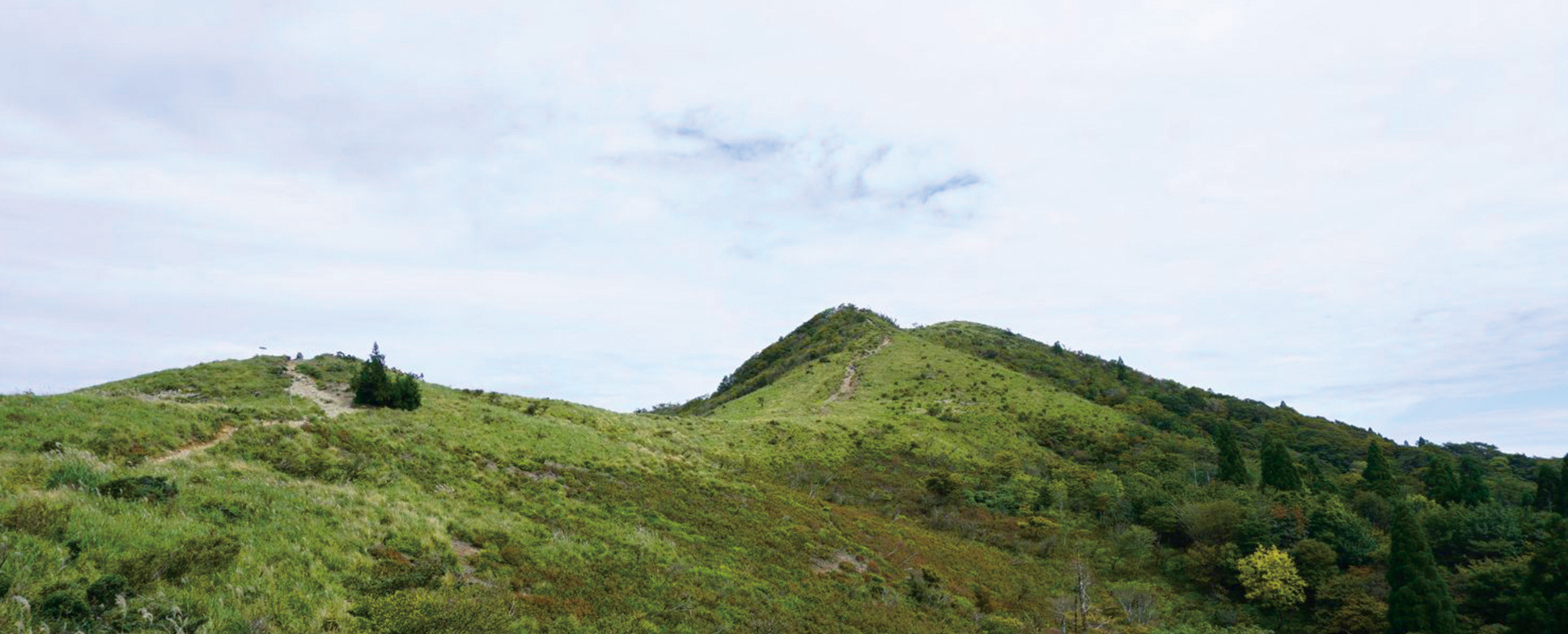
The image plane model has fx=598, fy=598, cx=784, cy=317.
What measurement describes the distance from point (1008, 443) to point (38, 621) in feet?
256

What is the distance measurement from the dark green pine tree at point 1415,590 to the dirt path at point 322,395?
60.4 metres

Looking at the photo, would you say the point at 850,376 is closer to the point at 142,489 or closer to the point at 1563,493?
the point at 1563,493

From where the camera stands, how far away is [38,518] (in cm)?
1059

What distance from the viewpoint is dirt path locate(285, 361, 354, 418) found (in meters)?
32.4

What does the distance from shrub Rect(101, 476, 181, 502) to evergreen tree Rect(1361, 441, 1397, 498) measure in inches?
3724

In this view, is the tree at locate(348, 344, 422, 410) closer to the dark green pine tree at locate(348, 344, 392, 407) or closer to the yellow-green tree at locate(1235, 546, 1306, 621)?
the dark green pine tree at locate(348, 344, 392, 407)

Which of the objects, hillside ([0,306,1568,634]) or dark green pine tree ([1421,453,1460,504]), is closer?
hillside ([0,306,1568,634])

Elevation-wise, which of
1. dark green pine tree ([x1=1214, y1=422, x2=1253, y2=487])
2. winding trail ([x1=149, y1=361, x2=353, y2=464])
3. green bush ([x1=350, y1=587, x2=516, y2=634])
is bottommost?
green bush ([x1=350, y1=587, x2=516, y2=634])

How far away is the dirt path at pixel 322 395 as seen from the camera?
3244cm

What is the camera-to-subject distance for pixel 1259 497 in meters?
52.6

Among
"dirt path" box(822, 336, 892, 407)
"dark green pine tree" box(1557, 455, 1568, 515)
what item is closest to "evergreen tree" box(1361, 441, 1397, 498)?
"dark green pine tree" box(1557, 455, 1568, 515)

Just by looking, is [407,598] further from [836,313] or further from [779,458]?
[836,313]

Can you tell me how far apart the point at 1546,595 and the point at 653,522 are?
5038 cm

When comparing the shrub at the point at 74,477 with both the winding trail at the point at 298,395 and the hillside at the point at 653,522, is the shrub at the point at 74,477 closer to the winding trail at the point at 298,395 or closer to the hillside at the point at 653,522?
the hillside at the point at 653,522
